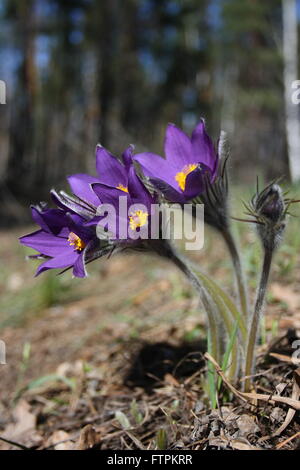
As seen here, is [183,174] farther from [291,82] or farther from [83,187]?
[291,82]

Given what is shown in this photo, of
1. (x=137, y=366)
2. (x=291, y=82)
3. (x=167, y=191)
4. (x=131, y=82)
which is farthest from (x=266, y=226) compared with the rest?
(x=131, y=82)

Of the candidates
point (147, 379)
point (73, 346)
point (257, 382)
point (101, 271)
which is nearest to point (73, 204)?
point (257, 382)

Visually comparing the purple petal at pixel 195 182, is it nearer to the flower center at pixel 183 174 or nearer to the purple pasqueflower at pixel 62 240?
the flower center at pixel 183 174

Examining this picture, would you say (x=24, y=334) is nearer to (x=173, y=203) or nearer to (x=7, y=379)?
(x=7, y=379)

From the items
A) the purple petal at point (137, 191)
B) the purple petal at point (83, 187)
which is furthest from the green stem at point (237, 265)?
the purple petal at point (83, 187)

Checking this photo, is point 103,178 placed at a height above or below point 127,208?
above
